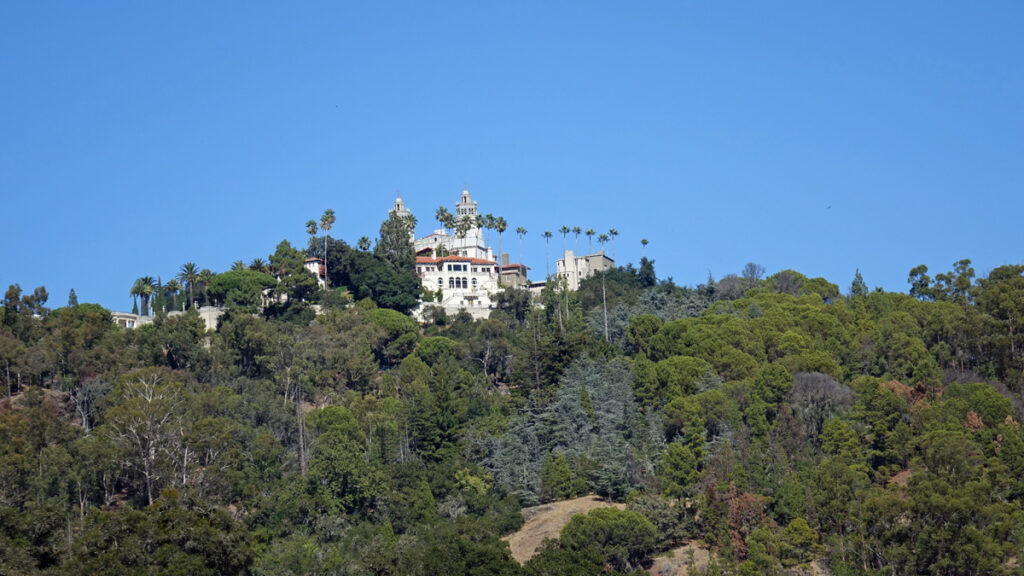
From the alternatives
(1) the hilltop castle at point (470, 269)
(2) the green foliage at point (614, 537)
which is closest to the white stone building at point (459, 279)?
(1) the hilltop castle at point (470, 269)

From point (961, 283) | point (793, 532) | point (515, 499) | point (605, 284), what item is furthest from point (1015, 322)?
point (605, 284)

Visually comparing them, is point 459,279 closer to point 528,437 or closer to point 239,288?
point 239,288

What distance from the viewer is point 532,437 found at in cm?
7394

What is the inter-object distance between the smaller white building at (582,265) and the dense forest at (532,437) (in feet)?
93.3

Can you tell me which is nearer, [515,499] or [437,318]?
[515,499]

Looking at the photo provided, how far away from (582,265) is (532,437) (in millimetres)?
59406

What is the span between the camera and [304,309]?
10725 centimetres

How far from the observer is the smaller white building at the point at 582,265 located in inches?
5148

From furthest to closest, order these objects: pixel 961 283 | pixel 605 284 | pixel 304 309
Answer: pixel 605 284 < pixel 304 309 < pixel 961 283

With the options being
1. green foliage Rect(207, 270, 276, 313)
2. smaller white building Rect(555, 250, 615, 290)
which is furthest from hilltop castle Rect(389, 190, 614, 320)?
green foliage Rect(207, 270, 276, 313)

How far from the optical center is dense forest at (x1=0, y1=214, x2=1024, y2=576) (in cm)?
5600

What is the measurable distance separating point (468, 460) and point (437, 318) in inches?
1607

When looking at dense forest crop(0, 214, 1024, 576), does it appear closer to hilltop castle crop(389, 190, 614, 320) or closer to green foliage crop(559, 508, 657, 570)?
green foliage crop(559, 508, 657, 570)

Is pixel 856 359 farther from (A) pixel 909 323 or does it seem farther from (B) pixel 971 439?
(B) pixel 971 439
